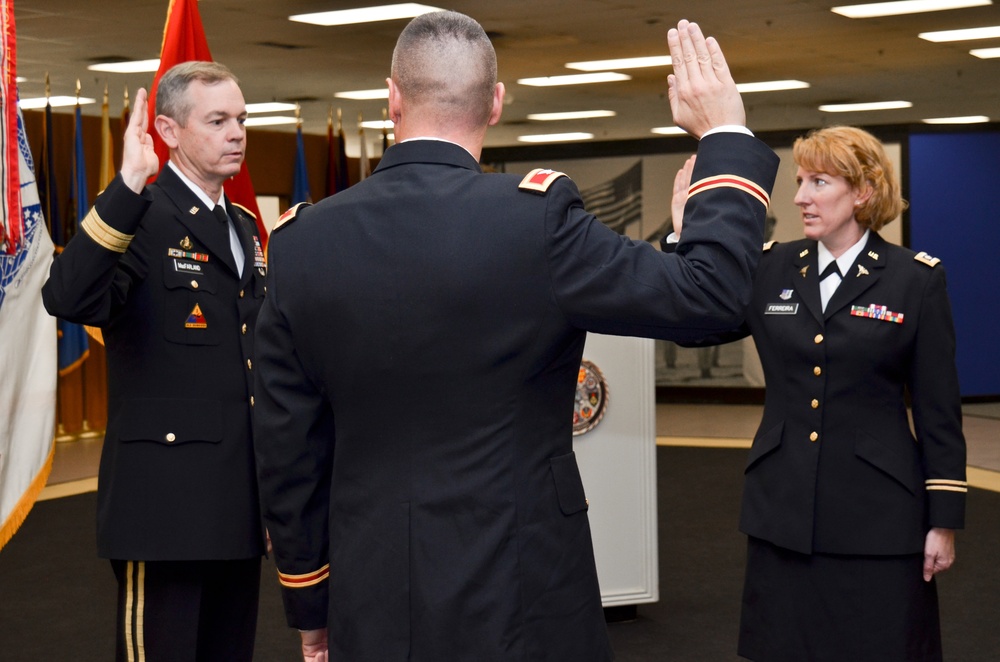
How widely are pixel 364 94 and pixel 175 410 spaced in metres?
11.5

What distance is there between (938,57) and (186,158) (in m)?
10.2

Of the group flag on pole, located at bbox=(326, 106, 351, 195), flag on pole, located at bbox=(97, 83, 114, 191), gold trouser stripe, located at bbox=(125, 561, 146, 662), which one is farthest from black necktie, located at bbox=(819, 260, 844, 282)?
flag on pole, located at bbox=(326, 106, 351, 195)

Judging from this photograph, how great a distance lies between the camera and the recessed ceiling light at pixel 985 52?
10.7m

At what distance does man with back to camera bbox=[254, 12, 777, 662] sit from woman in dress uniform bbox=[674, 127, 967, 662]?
1.06 m

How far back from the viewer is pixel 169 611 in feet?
7.88

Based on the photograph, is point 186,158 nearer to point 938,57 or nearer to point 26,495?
point 26,495

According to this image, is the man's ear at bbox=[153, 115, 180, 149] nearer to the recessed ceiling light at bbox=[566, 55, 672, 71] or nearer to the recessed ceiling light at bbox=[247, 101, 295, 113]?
the recessed ceiling light at bbox=[566, 55, 672, 71]

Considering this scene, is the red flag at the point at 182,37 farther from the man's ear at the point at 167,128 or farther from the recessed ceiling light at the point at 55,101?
the recessed ceiling light at the point at 55,101

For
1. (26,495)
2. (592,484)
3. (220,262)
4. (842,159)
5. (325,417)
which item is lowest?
(592,484)

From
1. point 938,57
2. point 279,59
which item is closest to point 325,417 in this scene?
point 279,59

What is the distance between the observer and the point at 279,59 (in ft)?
36.0

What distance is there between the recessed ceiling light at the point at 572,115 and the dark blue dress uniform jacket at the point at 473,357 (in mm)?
13718

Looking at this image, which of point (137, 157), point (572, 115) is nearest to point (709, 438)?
point (137, 157)

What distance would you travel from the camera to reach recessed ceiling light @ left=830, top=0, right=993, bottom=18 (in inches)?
340
